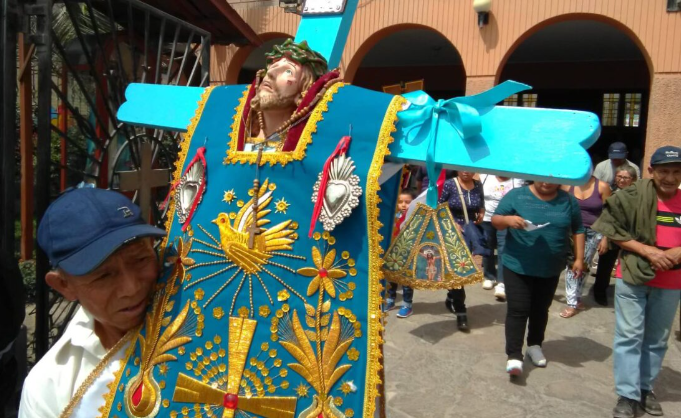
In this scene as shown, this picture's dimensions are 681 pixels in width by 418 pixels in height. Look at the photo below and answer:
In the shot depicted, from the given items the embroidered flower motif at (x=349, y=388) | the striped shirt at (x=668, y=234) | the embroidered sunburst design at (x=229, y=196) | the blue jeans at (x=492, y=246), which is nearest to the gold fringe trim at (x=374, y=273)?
the embroidered flower motif at (x=349, y=388)

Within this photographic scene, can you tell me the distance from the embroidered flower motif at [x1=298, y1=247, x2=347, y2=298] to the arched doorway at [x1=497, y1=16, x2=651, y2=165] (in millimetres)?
10884

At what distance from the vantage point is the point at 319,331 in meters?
1.36

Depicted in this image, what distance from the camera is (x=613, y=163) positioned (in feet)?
20.6

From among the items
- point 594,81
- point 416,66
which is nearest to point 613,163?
point 594,81

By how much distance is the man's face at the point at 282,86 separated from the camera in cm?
150

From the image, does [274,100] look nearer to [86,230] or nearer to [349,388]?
[86,230]

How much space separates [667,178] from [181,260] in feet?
10.1

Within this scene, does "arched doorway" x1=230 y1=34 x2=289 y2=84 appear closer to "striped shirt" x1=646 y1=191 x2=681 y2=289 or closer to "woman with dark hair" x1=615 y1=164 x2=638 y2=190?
"woman with dark hair" x1=615 y1=164 x2=638 y2=190

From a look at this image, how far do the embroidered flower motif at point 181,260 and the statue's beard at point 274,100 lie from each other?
16.6 inches

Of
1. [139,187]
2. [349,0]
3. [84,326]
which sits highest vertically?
[349,0]

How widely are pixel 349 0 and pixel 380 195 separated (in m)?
0.62

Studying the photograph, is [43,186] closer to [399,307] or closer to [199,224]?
[199,224]

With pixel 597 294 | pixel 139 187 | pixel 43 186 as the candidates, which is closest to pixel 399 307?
pixel 597 294

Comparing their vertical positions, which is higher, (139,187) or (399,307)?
(139,187)
